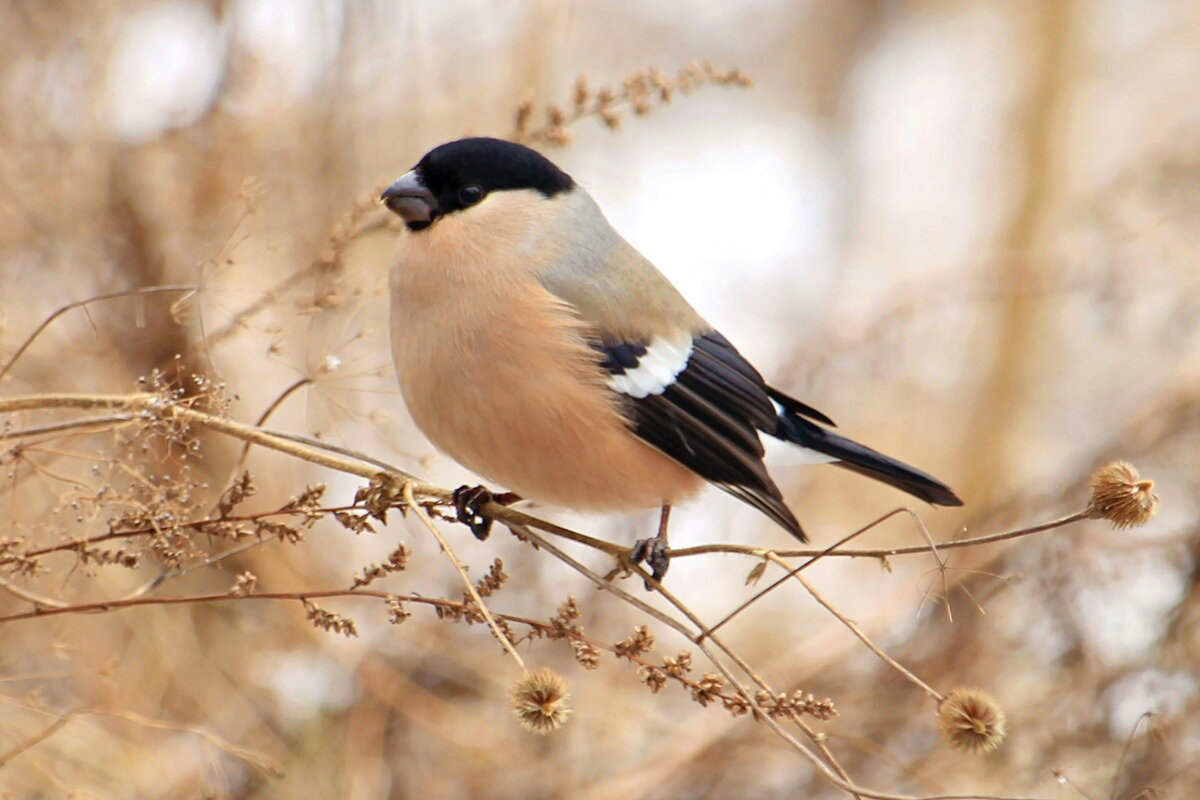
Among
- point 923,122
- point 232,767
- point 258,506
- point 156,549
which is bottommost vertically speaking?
point 156,549

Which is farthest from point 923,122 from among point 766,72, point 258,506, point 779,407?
point 258,506

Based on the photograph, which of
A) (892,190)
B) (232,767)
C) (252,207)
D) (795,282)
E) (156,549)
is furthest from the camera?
(892,190)

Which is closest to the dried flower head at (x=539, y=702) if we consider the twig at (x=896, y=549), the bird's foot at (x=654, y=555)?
the twig at (x=896, y=549)

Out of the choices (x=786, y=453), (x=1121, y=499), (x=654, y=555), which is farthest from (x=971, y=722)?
(x=786, y=453)

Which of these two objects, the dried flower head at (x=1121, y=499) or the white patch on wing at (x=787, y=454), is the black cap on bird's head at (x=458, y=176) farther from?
the dried flower head at (x=1121, y=499)

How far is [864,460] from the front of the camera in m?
3.06

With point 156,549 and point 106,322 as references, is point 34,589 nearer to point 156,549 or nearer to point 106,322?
point 106,322

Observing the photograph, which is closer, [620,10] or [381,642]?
[381,642]

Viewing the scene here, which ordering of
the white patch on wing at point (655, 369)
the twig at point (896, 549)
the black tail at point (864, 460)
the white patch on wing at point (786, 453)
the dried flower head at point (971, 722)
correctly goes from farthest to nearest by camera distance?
the white patch on wing at point (786, 453)
the black tail at point (864, 460)
the white patch on wing at point (655, 369)
the dried flower head at point (971, 722)
the twig at point (896, 549)

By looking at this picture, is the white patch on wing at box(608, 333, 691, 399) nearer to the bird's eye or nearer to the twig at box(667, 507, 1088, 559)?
the bird's eye

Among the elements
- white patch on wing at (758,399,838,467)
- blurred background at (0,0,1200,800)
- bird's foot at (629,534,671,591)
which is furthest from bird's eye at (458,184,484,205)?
white patch on wing at (758,399,838,467)

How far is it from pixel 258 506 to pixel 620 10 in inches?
176

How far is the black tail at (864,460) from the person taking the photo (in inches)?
114

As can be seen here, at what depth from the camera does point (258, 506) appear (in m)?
3.56
